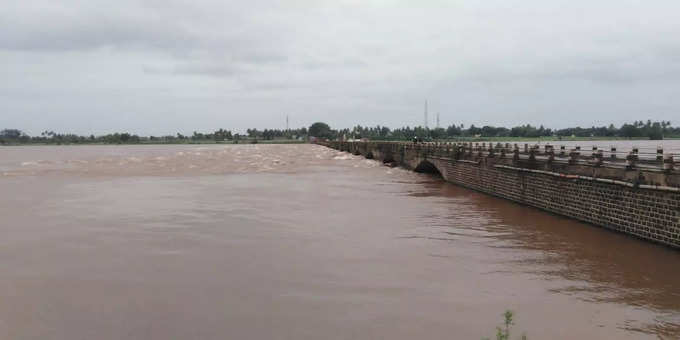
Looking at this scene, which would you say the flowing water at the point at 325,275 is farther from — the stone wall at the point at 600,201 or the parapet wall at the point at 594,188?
the parapet wall at the point at 594,188

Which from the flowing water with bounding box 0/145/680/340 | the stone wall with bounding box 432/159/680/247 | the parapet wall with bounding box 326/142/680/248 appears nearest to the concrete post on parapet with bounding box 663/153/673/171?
the parapet wall with bounding box 326/142/680/248

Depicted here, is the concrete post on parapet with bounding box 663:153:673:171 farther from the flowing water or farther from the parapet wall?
the flowing water

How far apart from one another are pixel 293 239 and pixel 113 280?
26.3 feet

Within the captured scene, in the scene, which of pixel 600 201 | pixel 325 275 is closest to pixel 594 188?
pixel 600 201

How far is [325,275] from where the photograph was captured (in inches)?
687

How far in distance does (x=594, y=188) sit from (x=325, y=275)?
1341 cm

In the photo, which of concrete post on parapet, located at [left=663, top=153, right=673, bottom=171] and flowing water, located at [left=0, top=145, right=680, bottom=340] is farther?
concrete post on parapet, located at [left=663, top=153, right=673, bottom=171]

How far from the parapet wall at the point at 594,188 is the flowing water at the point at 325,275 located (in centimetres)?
68

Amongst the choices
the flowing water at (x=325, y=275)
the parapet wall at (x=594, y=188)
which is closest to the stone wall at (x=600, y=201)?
the parapet wall at (x=594, y=188)

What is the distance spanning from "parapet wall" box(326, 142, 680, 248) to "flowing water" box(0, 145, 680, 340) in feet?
2.23

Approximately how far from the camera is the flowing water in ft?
42.7

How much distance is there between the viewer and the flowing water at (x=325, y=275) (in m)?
13.0

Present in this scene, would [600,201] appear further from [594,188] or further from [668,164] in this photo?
[668,164]

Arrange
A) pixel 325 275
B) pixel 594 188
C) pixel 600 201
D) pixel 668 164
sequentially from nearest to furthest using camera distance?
1. pixel 325 275
2. pixel 668 164
3. pixel 600 201
4. pixel 594 188
